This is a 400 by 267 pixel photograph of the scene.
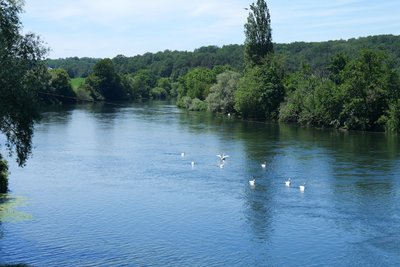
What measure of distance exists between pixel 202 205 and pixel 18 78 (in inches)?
617

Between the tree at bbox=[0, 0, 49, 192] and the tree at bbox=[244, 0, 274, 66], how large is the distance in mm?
70019

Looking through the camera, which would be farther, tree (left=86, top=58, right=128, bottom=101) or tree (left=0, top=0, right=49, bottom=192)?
tree (left=86, top=58, right=128, bottom=101)

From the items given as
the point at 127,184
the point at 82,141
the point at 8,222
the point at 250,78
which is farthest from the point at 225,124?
the point at 8,222

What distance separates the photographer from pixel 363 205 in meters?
34.7

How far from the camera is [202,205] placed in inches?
1377

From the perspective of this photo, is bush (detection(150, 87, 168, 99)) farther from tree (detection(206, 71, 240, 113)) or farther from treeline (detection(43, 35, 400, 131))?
tree (detection(206, 71, 240, 113))

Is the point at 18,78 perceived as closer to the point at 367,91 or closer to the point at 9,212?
the point at 9,212

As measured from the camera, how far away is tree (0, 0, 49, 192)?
22609 mm

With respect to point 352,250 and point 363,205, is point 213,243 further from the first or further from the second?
point 363,205

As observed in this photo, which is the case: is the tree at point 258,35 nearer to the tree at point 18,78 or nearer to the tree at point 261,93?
the tree at point 261,93

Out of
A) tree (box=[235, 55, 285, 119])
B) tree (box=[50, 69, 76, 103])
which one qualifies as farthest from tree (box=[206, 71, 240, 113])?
tree (box=[50, 69, 76, 103])

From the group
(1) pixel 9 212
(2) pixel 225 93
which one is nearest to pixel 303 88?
(2) pixel 225 93

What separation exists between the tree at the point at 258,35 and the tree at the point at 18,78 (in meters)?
70.0

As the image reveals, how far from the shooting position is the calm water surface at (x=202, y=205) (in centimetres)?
2662
